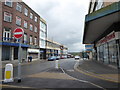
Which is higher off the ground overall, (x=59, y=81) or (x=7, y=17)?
(x=7, y=17)

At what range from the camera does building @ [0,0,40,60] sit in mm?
23328

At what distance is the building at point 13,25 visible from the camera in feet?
76.5

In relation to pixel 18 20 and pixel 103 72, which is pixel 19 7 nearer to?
pixel 18 20

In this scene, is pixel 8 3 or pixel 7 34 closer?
pixel 7 34

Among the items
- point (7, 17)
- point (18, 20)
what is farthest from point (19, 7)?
point (7, 17)

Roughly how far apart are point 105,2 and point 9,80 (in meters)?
13.1

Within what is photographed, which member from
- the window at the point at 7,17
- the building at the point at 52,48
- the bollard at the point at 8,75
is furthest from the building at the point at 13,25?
the bollard at the point at 8,75

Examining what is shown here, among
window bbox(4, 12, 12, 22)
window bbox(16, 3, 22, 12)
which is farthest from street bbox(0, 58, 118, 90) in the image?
window bbox(16, 3, 22, 12)

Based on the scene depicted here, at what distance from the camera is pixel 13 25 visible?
2575 cm

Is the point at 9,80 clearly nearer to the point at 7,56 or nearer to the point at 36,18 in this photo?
the point at 7,56

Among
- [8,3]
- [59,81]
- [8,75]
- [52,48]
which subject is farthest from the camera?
[52,48]

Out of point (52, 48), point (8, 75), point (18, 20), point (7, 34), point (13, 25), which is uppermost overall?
point (18, 20)

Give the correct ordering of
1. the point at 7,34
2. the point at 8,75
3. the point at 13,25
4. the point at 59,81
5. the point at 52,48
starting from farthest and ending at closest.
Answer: the point at 52,48 < the point at 13,25 < the point at 7,34 < the point at 8,75 < the point at 59,81

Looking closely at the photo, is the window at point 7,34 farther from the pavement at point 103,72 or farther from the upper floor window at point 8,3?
the pavement at point 103,72
